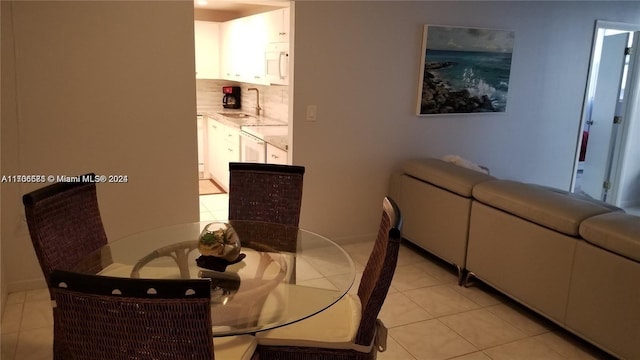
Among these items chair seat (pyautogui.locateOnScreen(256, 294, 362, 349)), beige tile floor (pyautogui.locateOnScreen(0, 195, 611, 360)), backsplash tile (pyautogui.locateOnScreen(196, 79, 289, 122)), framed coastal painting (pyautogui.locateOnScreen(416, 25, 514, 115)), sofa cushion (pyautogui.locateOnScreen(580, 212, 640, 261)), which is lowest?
beige tile floor (pyautogui.locateOnScreen(0, 195, 611, 360))

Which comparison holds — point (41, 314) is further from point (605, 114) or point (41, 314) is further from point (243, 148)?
point (605, 114)

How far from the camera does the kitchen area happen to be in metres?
4.34

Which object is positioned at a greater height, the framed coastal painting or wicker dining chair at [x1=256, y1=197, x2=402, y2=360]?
the framed coastal painting

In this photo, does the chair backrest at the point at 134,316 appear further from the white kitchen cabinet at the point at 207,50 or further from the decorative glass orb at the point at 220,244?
the white kitchen cabinet at the point at 207,50

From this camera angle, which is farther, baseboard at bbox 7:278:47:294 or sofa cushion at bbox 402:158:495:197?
sofa cushion at bbox 402:158:495:197

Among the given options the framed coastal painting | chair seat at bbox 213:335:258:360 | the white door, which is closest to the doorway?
the white door

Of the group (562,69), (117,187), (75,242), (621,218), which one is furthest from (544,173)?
(75,242)

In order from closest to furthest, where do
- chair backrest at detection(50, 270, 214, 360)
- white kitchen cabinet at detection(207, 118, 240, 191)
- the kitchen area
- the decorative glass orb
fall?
1. chair backrest at detection(50, 270, 214, 360)
2. the decorative glass orb
3. the kitchen area
4. white kitchen cabinet at detection(207, 118, 240, 191)

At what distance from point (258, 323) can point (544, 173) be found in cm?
425

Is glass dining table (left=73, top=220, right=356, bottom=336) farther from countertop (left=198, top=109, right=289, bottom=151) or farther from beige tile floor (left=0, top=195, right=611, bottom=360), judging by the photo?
countertop (left=198, top=109, right=289, bottom=151)

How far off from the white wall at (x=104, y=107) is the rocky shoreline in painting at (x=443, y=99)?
1965 mm

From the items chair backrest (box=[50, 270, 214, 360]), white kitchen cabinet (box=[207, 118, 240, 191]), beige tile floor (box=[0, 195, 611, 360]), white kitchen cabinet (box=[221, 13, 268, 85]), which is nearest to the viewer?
chair backrest (box=[50, 270, 214, 360])

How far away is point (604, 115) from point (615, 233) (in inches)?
138

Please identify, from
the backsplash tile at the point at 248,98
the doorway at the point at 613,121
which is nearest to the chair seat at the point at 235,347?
the backsplash tile at the point at 248,98
